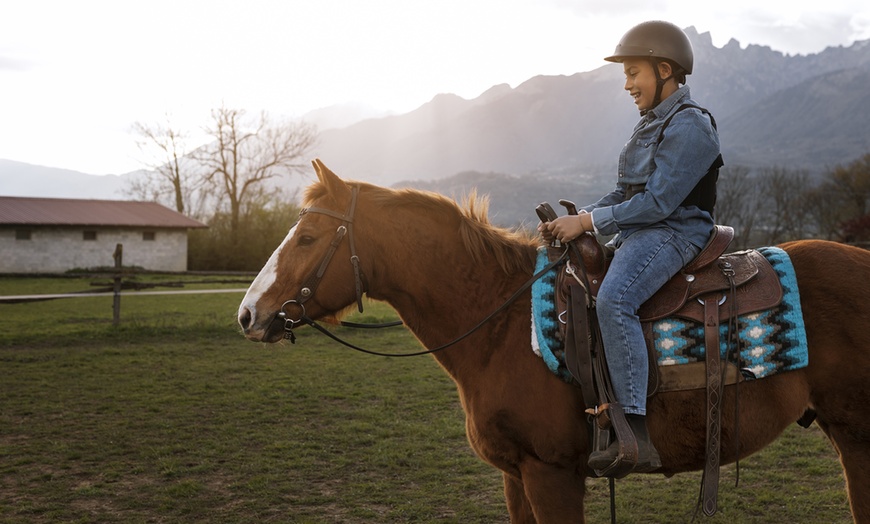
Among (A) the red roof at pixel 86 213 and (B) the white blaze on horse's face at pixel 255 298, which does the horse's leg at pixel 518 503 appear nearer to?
(B) the white blaze on horse's face at pixel 255 298

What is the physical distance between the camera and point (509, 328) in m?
3.22

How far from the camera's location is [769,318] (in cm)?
311

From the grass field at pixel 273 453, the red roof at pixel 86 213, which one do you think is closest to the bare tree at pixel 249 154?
the red roof at pixel 86 213

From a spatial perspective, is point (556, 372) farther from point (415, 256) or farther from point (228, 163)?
point (228, 163)

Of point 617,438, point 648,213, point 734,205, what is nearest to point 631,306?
point 648,213

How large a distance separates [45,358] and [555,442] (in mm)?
11201

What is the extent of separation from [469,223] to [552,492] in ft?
4.57

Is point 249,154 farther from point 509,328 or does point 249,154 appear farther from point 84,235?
point 509,328

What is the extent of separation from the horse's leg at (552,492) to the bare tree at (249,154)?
46.2 m

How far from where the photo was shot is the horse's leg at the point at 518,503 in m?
3.30

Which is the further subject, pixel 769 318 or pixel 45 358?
pixel 45 358

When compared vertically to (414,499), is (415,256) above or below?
above

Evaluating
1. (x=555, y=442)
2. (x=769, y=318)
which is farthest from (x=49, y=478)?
(x=769, y=318)

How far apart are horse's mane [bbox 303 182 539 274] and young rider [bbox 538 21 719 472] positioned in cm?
20
